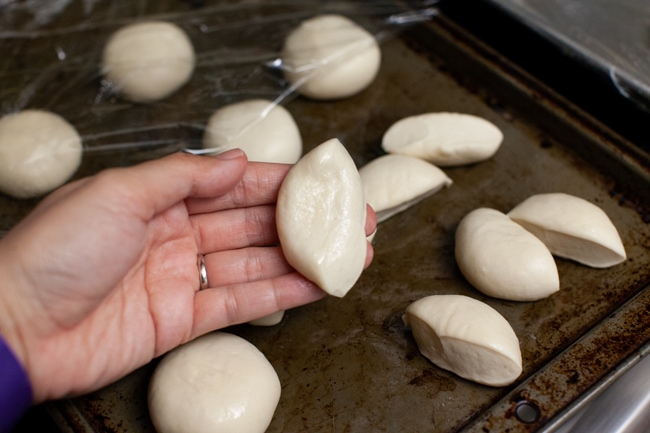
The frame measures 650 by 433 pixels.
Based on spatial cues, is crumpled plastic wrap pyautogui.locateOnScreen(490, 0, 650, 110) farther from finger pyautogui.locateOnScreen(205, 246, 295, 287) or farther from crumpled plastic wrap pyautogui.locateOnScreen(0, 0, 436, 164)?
finger pyautogui.locateOnScreen(205, 246, 295, 287)

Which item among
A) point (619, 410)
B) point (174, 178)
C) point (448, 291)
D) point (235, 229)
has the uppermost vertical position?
point (174, 178)

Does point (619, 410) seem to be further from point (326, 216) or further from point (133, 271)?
point (133, 271)

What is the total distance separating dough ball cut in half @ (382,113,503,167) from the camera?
1.80m

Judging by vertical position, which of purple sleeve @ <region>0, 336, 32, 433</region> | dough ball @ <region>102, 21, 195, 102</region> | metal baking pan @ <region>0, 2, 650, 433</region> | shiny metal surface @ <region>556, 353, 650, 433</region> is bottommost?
shiny metal surface @ <region>556, 353, 650, 433</region>

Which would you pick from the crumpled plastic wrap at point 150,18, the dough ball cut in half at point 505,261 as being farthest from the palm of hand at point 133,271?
the crumpled plastic wrap at point 150,18

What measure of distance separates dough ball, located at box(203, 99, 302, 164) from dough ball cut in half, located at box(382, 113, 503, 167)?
315 mm

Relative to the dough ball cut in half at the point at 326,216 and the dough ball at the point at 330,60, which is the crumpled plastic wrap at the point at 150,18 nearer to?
the dough ball at the point at 330,60

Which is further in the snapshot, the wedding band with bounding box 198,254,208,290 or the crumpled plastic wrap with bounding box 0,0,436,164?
the crumpled plastic wrap with bounding box 0,0,436,164

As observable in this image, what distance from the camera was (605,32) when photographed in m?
2.10

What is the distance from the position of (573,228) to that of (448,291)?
373 mm

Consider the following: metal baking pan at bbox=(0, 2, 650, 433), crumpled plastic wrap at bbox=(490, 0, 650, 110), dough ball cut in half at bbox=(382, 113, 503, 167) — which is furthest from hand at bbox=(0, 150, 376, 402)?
crumpled plastic wrap at bbox=(490, 0, 650, 110)

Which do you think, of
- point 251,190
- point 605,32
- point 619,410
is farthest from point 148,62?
point 619,410

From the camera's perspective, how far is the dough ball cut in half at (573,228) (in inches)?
59.9

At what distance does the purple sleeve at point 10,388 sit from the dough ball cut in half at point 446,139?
1208 mm
